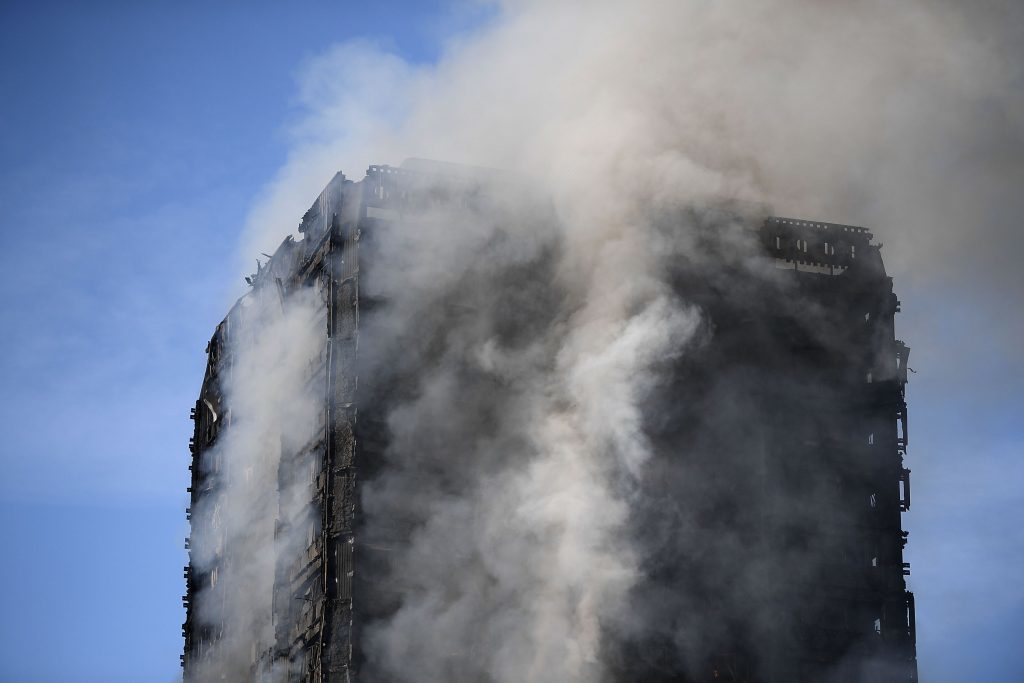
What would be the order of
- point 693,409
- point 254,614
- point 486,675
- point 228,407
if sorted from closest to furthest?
point 486,675
point 693,409
point 254,614
point 228,407

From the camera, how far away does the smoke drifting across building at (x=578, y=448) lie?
108 ft

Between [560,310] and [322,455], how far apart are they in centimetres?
620

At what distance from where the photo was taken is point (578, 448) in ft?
111

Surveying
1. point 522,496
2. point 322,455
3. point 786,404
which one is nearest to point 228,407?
point 322,455

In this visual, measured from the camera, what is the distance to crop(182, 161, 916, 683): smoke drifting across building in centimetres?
3294

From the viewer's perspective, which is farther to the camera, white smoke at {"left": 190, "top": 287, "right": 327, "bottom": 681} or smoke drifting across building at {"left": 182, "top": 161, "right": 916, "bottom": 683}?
white smoke at {"left": 190, "top": 287, "right": 327, "bottom": 681}

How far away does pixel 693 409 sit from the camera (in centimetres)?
3525

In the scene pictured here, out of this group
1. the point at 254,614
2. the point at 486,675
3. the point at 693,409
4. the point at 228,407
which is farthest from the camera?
the point at 228,407

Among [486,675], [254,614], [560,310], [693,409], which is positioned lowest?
[486,675]

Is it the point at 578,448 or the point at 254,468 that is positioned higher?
the point at 254,468

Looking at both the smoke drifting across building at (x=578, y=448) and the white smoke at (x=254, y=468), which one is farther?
the white smoke at (x=254, y=468)

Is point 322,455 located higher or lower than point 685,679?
higher

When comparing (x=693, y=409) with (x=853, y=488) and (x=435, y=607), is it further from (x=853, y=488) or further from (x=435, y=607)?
(x=435, y=607)

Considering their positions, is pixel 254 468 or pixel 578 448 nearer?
pixel 578 448
